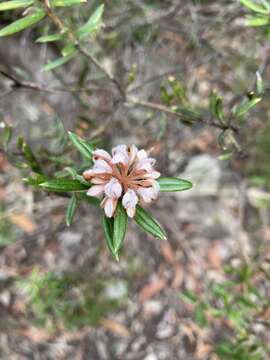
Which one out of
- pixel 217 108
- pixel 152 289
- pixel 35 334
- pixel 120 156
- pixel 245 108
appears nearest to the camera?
pixel 120 156

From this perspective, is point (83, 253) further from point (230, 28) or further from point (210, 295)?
point (230, 28)

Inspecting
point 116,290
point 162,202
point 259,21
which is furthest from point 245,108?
point 116,290

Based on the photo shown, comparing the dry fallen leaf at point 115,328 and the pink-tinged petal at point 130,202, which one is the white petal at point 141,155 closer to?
the pink-tinged petal at point 130,202

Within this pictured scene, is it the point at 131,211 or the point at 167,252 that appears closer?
the point at 131,211

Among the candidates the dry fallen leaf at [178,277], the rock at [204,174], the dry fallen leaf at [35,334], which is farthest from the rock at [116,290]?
the rock at [204,174]

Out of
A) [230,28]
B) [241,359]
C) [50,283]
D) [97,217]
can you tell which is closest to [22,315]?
[50,283]

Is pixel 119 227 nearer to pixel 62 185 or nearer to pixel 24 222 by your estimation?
pixel 62 185
